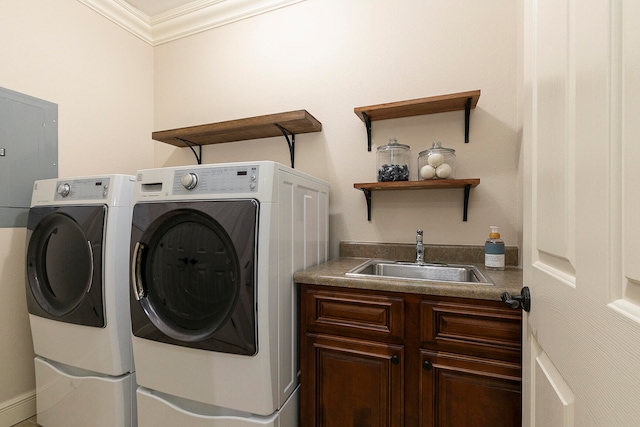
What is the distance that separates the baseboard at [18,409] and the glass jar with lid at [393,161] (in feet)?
8.13

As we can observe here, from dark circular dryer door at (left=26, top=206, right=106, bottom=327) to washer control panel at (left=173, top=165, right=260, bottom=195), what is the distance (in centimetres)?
52

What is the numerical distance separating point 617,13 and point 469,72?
1.47 meters

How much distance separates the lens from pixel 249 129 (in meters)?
2.03

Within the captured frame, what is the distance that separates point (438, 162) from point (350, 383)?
1.18 meters

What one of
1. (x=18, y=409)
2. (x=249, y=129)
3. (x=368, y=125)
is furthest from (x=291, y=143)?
(x=18, y=409)

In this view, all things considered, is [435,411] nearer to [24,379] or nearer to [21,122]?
[24,379]

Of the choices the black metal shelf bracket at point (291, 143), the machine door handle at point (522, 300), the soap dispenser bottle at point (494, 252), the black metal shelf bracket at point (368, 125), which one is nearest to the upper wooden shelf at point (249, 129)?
the black metal shelf bracket at point (291, 143)

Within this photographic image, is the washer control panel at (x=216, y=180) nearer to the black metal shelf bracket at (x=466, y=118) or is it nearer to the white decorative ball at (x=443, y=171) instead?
the white decorative ball at (x=443, y=171)

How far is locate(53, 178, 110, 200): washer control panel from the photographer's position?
1477 millimetres

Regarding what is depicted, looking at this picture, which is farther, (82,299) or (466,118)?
(466,118)

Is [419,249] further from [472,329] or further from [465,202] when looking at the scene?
[472,329]

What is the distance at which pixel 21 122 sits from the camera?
5.81ft

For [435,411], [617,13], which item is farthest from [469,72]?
[435,411]

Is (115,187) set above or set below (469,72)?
below
